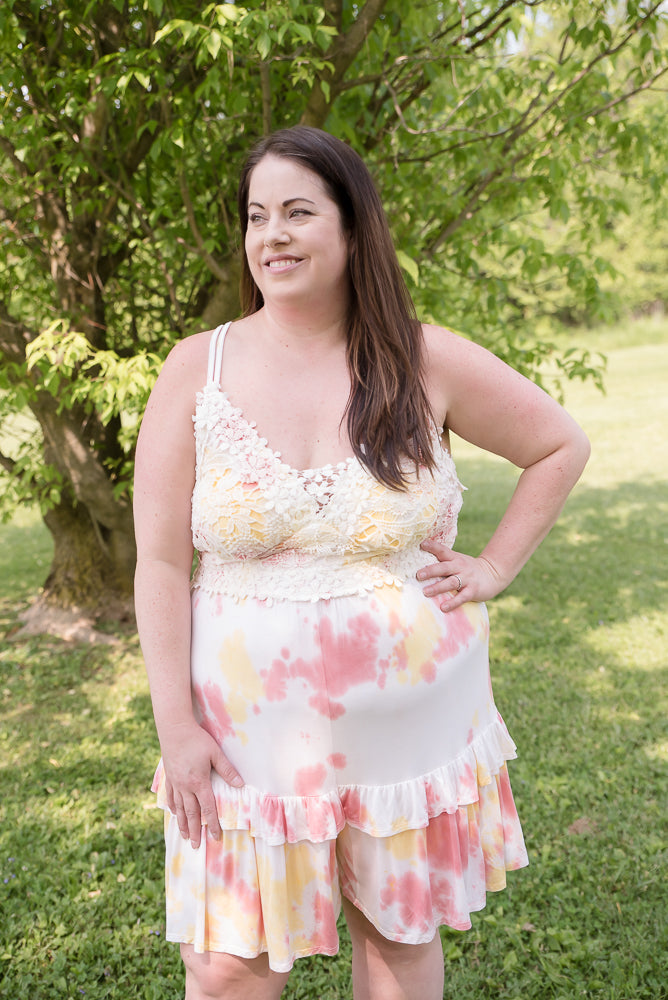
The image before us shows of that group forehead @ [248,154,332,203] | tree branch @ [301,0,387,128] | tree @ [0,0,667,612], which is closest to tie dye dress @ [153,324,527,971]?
forehead @ [248,154,332,203]

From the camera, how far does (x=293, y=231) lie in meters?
1.67

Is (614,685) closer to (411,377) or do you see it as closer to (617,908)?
(617,908)

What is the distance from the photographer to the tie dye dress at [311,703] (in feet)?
5.41

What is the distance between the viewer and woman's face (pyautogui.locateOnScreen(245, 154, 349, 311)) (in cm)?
168

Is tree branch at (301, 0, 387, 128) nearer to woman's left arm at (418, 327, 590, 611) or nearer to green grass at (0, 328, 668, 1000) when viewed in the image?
woman's left arm at (418, 327, 590, 611)

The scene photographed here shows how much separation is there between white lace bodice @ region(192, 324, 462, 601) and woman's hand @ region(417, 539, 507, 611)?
0.13 metres

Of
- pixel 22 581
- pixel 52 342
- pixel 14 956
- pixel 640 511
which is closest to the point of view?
pixel 14 956

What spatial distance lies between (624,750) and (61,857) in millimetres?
2559

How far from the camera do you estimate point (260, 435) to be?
1677 millimetres

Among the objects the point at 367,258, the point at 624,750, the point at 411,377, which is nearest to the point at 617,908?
the point at 624,750

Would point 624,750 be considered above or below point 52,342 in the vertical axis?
below

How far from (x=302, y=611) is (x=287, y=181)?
844 millimetres

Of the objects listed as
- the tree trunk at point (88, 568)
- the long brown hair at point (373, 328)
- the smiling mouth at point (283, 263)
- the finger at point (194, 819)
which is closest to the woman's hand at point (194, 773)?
the finger at point (194, 819)

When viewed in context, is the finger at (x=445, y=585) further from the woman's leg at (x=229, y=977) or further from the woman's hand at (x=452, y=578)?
the woman's leg at (x=229, y=977)
